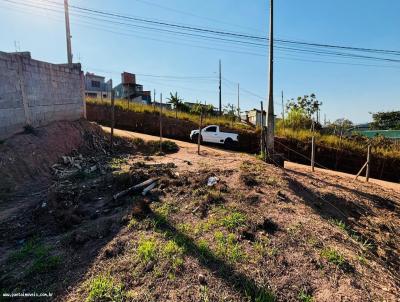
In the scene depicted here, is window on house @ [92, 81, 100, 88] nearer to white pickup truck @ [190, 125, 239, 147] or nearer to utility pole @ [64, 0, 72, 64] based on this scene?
utility pole @ [64, 0, 72, 64]

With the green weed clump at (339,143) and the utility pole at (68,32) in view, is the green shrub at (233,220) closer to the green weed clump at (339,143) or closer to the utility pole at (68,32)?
the green weed clump at (339,143)

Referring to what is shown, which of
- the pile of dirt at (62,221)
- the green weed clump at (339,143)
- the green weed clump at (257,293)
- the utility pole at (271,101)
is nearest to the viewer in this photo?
the green weed clump at (257,293)

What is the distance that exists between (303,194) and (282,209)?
175cm

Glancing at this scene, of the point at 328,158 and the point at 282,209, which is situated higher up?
the point at 282,209

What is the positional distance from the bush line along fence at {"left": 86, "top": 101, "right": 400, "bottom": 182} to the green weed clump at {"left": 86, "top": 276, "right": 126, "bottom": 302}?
1510 cm

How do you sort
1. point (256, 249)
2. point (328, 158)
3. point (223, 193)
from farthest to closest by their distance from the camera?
point (328, 158) < point (223, 193) < point (256, 249)

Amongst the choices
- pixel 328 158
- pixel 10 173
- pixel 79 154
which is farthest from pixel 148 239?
pixel 328 158

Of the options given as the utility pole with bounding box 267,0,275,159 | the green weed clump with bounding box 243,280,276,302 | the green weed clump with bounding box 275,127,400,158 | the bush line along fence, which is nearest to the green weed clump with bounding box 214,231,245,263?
the green weed clump with bounding box 243,280,276,302

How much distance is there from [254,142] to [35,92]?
1474cm

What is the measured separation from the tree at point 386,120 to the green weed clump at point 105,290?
43973 millimetres

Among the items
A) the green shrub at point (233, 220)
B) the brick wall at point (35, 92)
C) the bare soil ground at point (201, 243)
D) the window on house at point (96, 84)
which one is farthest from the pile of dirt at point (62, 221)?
the window on house at point (96, 84)

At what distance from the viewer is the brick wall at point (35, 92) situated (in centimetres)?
1066

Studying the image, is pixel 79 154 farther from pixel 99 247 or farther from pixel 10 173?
pixel 99 247

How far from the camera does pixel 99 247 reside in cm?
508
